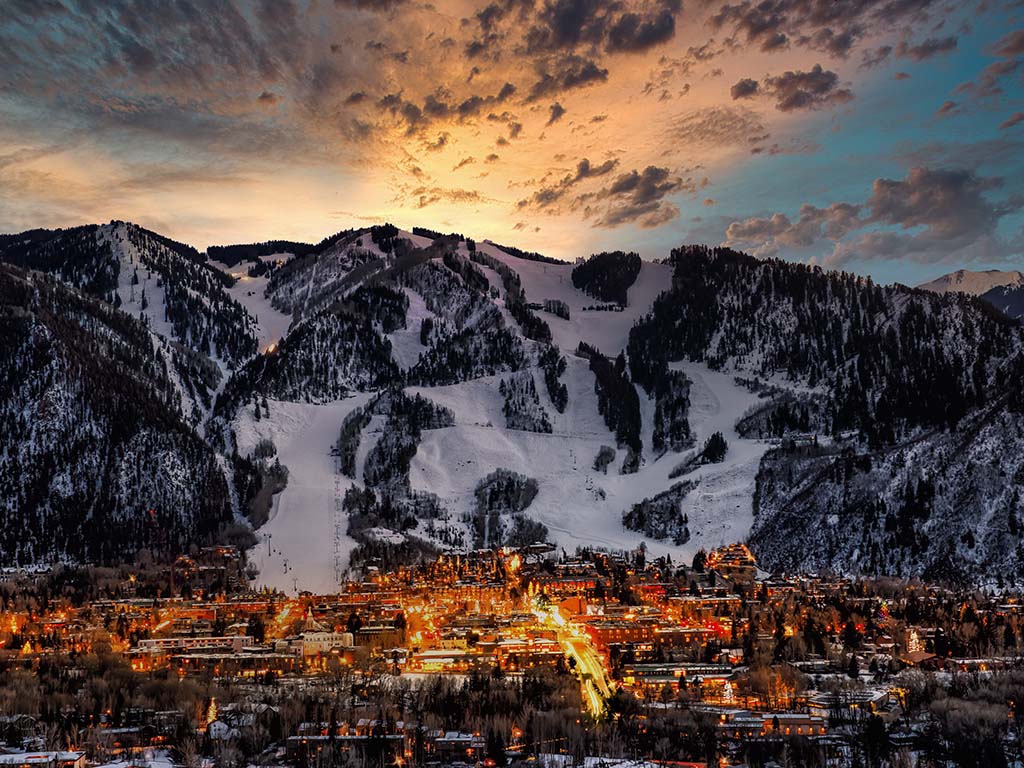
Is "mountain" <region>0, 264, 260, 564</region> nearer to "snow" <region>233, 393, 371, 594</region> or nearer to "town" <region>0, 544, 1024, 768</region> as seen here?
"snow" <region>233, 393, 371, 594</region>

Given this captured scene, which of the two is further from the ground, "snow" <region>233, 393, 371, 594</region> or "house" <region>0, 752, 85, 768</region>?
"snow" <region>233, 393, 371, 594</region>

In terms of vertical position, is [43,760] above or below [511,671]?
below

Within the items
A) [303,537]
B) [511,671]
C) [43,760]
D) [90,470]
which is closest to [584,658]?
[511,671]

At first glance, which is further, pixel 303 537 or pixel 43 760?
pixel 303 537

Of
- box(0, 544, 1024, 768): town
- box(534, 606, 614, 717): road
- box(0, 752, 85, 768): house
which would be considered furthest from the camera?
box(534, 606, 614, 717): road

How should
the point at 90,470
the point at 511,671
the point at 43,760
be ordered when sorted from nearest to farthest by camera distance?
the point at 43,760 < the point at 511,671 < the point at 90,470

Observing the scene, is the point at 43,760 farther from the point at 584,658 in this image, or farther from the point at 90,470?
the point at 90,470

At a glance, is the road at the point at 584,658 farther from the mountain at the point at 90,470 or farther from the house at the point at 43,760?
the mountain at the point at 90,470

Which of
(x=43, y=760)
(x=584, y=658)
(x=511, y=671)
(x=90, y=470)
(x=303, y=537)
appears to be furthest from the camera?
(x=90, y=470)

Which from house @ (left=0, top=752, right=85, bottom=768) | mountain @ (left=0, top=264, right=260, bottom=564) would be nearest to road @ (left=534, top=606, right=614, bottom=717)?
house @ (left=0, top=752, right=85, bottom=768)

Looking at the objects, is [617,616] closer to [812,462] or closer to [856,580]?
[856,580]

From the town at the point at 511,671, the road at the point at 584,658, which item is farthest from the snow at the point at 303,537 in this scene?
the road at the point at 584,658
